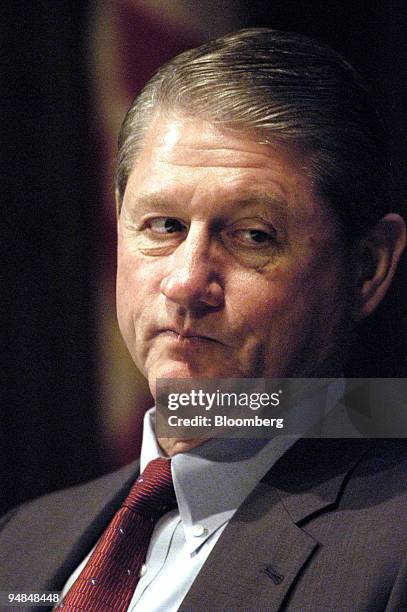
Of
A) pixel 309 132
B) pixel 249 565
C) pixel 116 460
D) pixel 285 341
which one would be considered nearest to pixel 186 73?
pixel 309 132

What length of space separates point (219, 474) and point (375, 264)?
1.09 feet

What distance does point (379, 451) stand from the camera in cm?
113

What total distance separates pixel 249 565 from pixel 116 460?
0.60m

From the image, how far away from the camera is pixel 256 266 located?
1119mm

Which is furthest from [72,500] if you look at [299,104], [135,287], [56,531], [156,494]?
[299,104]

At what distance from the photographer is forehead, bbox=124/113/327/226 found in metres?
1.10

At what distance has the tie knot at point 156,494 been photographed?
117cm

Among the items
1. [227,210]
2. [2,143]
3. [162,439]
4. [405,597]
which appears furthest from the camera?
[2,143]

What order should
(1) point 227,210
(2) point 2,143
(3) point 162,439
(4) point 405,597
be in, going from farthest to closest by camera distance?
(2) point 2,143 → (3) point 162,439 → (1) point 227,210 → (4) point 405,597

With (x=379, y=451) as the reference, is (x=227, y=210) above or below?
above

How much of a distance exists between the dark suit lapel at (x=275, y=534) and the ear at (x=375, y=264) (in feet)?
0.58

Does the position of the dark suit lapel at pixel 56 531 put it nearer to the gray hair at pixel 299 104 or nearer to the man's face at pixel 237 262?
the man's face at pixel 237 262

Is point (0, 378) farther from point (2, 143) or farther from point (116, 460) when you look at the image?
point (2, 143)

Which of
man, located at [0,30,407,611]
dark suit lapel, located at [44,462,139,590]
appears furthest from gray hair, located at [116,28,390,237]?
dark suit lapel, located at [44,462,139,590]
